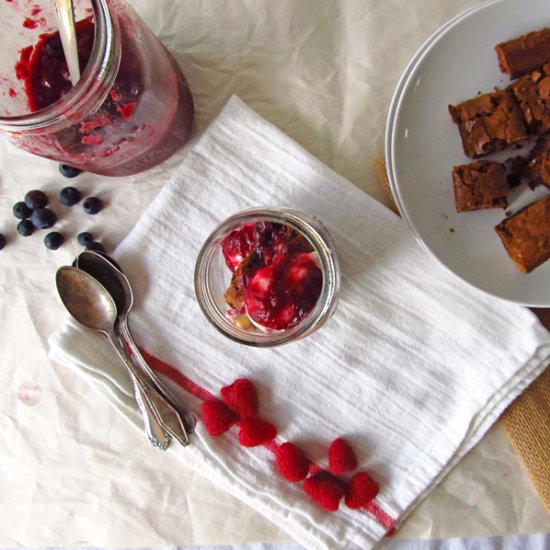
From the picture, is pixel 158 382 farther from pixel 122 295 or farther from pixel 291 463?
pixel 291 463

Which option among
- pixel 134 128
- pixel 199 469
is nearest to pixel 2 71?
pixel 134 128

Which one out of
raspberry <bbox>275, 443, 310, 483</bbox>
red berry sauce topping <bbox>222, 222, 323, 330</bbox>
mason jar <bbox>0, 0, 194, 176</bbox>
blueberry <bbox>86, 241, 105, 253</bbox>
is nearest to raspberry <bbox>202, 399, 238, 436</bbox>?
raspberry <bbox>275, 443, 310, 483</bbox>

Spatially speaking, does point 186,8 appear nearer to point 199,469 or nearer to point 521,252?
point 521,252

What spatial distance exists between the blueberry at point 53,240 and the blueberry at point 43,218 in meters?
0.02

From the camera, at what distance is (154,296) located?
52.7 inches

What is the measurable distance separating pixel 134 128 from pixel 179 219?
253 mm

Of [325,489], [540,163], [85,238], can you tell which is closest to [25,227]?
[85,238]

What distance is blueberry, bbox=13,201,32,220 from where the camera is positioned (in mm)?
1389

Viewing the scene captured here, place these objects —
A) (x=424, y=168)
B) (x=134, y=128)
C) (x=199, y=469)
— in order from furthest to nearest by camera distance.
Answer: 1. (x=199, y=469)
2. (x=424, y=168)
3. (x=134, y=128)

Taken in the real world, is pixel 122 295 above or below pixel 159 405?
above

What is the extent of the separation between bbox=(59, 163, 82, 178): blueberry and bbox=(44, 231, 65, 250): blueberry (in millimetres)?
142

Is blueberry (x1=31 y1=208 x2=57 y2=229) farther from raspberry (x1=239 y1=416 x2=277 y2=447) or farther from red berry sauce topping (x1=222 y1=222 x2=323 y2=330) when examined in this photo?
raspberry (x1=239 y1=416 x2=277 y2=447)

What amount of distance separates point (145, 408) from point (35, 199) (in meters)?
0.56

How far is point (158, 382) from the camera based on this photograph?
1.32 m
